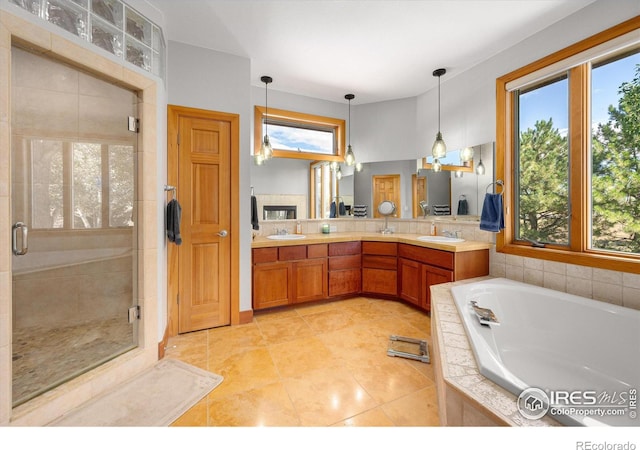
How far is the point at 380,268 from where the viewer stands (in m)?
3.15

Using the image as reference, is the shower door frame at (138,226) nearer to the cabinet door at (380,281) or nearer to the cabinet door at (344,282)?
the cabinet door at (344,282)

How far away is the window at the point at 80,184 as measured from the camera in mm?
1523

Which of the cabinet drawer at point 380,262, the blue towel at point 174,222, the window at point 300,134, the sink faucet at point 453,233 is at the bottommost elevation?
the cabinet drawer at point 380,262

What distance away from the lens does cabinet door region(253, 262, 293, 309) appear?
2688 mm

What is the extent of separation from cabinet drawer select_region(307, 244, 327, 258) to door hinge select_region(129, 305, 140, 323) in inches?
63.2

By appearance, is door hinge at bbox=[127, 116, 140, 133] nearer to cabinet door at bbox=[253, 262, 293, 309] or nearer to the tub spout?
cabinet door at bbox=[253, 262, 293, 309]

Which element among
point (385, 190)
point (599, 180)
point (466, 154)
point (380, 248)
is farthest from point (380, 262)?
point (599, 180)

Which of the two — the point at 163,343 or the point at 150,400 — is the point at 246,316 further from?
the point at 150,400

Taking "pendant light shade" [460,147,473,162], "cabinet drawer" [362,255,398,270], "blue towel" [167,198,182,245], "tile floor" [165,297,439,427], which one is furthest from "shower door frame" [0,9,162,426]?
"pendant light shade" [460,147,473,162]

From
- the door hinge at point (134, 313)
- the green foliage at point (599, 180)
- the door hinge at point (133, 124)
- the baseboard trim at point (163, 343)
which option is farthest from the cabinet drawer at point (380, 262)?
the door hinge at point (133, 124)

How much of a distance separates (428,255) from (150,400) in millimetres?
2509
